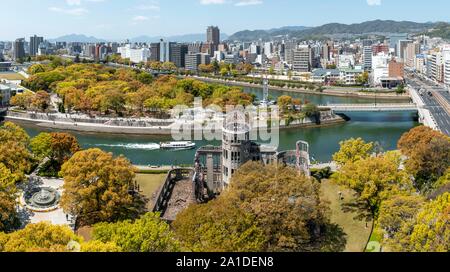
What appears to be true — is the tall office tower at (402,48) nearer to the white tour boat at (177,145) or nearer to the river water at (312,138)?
the river water at (312,138)

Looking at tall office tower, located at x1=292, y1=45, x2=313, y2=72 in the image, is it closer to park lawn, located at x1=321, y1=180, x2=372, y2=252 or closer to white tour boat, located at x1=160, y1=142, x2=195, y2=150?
white tour boat, located at x1=160, y1=142, x2=195, y2=150

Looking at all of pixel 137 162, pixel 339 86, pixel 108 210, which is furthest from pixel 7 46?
pixel 108 210

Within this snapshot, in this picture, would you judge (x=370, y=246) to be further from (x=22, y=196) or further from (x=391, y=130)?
(x=391, y=130)

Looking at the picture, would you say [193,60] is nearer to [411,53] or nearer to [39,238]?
[411,53]

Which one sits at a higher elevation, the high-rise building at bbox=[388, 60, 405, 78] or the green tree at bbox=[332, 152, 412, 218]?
the high-rise building at bbox=[388, 60, 405, 78]

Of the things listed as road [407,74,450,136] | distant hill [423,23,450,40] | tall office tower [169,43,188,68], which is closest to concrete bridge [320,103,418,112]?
road [407,74,450,136]

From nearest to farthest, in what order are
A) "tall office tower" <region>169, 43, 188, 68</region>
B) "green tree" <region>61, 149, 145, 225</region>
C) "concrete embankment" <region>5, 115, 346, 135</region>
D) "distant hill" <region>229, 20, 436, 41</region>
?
"green tree" <region>61, 149, 145, 225</region> → "concrete embankment" <region>5, 115, 346, 135</region> → "tall office tower" <region>169, 43, 188, 68</region> → "distant hill" <region>229, 20, 436, 41</region>
